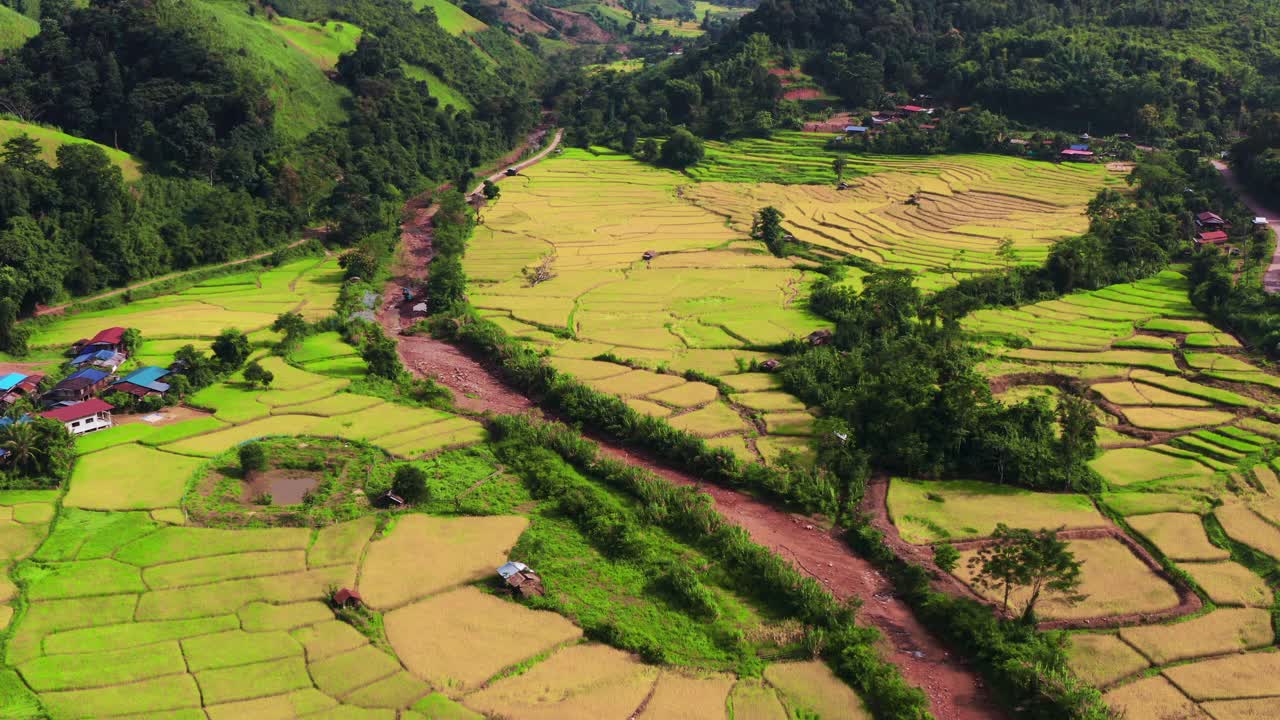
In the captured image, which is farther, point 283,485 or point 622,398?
point 622,398

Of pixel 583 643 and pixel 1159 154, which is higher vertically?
pixel 1159 154

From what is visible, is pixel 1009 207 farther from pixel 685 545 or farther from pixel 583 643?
pixel 583 643

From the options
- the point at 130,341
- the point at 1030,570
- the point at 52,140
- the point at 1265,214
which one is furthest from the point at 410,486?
the point at 1265,214

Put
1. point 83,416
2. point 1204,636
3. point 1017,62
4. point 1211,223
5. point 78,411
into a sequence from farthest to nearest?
point 1017,62 → point 1211,223 → point 78,411 → point 83,416 → point 1204,636

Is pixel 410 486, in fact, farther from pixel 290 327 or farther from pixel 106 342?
pixel 106 342

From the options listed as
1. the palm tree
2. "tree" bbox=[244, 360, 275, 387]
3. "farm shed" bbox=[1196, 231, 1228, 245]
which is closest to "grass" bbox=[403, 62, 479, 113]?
"tree" bbox=[244, 360, 275, 387]

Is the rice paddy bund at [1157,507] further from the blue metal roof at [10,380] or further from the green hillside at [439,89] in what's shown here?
the green hillside at [439,89]

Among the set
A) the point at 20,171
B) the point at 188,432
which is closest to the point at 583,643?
the point at 188,432

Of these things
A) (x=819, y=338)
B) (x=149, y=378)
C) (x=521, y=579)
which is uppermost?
(x=819, y=338)
